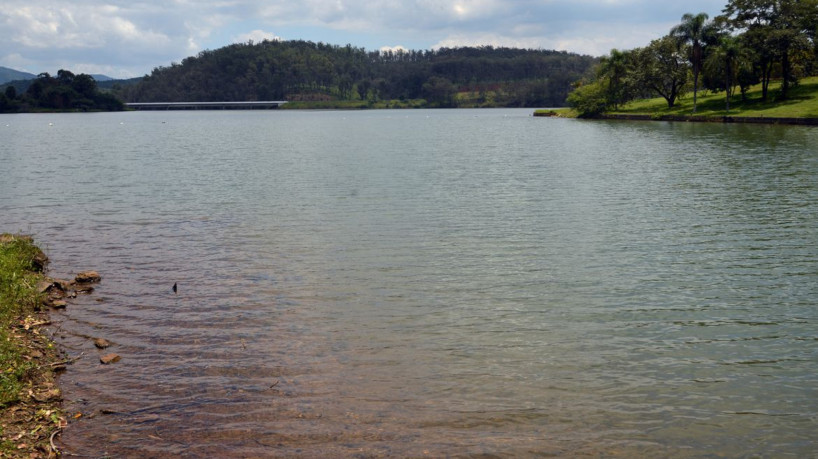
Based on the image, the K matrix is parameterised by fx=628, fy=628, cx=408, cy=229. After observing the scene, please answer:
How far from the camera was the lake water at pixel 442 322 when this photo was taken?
13164mm

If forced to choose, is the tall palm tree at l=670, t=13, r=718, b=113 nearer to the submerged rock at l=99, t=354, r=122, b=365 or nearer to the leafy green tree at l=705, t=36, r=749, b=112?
the leafy green tree at l=705, t=36, r=749, b=112

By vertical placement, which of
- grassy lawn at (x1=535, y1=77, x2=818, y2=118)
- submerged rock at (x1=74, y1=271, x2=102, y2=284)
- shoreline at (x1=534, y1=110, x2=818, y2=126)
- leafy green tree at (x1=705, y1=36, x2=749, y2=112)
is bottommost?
submerged rock at (x1=74, y1=271, x2=102, y2=284)

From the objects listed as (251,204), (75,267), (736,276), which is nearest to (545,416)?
(736,276)

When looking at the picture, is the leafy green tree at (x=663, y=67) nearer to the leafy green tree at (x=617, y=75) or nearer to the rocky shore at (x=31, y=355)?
the leafy green tree at (x=617, y=75)

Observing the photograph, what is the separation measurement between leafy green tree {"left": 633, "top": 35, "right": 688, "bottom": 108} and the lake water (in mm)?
134224

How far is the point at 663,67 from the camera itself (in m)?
169

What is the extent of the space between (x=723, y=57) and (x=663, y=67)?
3053 cm

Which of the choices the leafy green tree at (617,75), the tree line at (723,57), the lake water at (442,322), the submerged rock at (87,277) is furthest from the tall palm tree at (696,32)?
the submerged rock at (87,277)

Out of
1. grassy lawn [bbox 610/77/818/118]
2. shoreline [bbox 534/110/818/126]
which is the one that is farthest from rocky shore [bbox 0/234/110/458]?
grassy lawn [bbox 610/77/818/118]

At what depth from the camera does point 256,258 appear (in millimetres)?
28219

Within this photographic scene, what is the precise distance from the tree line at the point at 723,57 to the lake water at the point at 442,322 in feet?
357

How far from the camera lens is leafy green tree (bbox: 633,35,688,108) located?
169 meters

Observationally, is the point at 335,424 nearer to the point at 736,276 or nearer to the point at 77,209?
the point at 736,276

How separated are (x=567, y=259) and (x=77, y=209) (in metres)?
32.5
